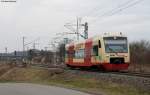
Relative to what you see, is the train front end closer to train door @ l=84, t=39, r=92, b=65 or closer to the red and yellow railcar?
the red and yellow railcar

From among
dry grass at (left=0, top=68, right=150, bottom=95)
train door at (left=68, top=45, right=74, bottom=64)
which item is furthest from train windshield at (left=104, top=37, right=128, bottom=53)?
train door at (left=68, top=45, right=74, bottom=64)

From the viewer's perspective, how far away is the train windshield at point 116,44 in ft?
138

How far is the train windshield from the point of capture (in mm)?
42125

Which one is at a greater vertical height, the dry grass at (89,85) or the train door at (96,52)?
the train door at (96,52)

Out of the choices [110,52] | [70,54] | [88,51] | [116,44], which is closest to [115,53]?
[110,52]

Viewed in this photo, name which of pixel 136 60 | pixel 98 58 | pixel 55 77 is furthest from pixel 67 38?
pixel 98 58

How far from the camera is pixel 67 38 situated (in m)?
111

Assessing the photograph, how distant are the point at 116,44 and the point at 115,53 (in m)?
1.07

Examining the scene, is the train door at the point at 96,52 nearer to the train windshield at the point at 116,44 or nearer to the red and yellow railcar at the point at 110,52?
the red and yellow railcar at the point at 110,52

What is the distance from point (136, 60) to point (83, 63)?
18.1m

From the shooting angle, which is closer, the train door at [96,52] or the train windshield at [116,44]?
the train windshield at [116,44]

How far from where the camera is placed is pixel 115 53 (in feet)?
137

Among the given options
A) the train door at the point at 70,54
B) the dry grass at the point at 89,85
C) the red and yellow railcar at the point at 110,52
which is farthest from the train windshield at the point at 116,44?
the train door at the point at 70,54

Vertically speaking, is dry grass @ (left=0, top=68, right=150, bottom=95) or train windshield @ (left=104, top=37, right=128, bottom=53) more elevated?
train windshield @ (left=104, top=37, right=128, bottom=53)
